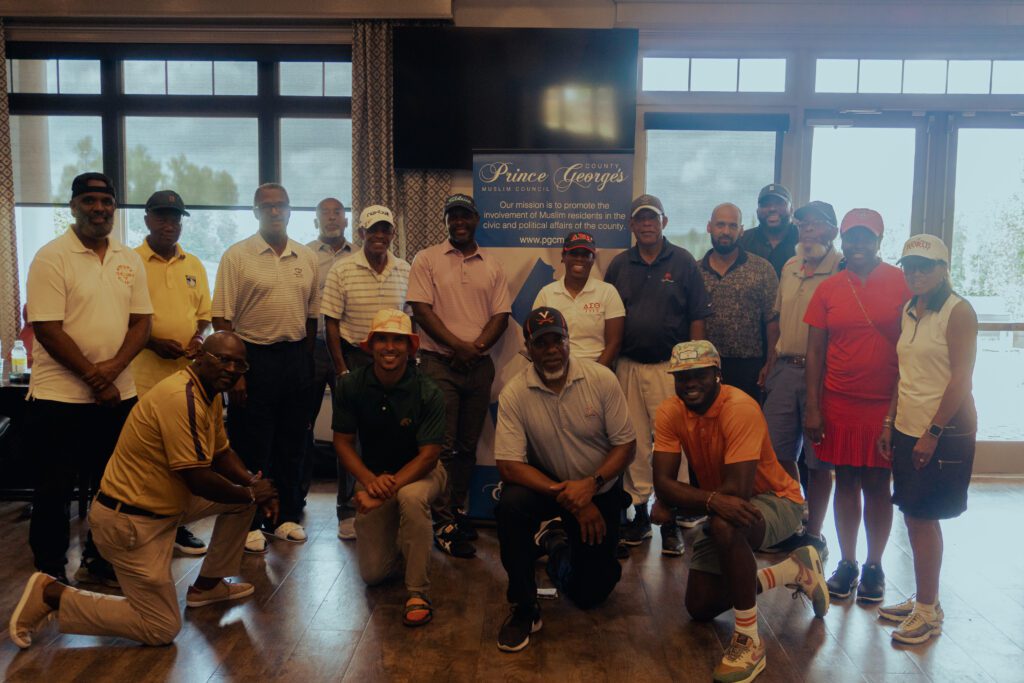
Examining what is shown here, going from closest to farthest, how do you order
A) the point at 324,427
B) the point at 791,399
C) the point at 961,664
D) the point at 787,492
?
the point at 961,664, the point at 787,492, the point at 791,399, the point at 324,427

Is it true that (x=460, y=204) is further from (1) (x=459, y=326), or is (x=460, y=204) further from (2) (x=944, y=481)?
(2) (x=944, y=481)

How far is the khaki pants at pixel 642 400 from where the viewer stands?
Answer: 14.2ft

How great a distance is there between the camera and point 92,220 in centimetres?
→ 350

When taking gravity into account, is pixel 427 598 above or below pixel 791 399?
below

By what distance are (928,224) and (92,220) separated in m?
5.60

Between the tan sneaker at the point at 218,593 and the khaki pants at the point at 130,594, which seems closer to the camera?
the khaki pants at the point at 130,594

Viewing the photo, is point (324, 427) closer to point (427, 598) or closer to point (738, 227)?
point (427, 598)

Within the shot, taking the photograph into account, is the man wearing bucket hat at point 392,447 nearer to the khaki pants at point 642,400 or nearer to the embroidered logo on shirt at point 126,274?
the embroidered logo on shirt at point 126,274

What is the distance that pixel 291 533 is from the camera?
4320mm

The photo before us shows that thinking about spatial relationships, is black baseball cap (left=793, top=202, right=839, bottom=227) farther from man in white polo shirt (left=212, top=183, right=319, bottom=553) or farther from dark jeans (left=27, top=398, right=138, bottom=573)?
dark jeans (left=27, top=398, right=138, bottom=573)

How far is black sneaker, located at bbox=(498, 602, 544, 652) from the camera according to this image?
3.04m

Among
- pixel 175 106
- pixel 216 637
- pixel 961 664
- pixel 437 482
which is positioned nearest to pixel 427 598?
pixel 437 482

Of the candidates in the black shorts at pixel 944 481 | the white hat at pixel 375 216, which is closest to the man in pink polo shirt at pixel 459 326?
the white hat at pixel 375 216

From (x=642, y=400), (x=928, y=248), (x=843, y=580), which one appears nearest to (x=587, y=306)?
(x=642, y=400)
